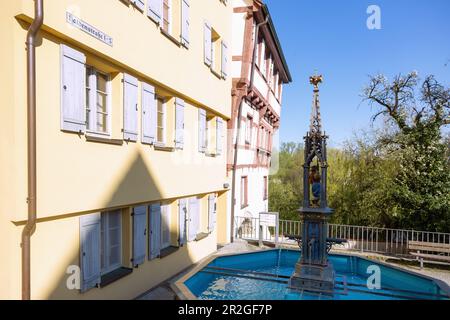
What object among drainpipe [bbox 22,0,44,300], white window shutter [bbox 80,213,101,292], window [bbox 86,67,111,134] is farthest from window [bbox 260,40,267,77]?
drainpipe [bbox 22,0,44,300]

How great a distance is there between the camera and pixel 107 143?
627 cm

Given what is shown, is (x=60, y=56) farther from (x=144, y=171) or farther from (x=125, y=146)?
(x=144, y=171)

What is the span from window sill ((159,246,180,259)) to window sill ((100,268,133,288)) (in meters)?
1.45

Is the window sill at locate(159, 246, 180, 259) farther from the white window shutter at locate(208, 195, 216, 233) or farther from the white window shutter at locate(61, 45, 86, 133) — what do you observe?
the white window shutter at locate(61, 45, 86, 133)

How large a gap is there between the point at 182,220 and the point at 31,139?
553 centimetres

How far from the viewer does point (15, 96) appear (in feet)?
14.6

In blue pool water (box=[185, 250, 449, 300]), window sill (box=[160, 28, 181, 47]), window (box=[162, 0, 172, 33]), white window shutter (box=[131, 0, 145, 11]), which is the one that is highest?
window (box=[162, 0, 172, 33])

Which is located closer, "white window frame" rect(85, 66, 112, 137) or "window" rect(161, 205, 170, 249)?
"white window frame" rect(85, 66, 112, 137)

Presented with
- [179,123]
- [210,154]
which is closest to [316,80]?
[179,123]

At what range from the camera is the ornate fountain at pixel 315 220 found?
24.4 feet

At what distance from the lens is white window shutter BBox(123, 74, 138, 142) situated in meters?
6.71

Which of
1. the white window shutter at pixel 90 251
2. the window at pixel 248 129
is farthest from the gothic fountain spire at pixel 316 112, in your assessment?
the window at pixel 248 129

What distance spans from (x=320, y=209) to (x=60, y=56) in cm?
582
